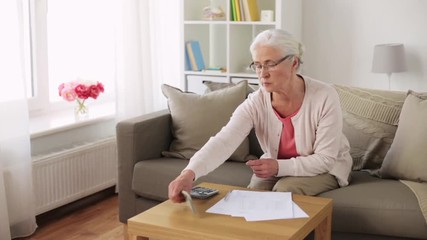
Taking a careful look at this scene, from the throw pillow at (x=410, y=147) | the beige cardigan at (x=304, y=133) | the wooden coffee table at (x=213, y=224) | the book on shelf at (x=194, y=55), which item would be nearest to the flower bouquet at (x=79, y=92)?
the book on shelf at (x=194, y=55)

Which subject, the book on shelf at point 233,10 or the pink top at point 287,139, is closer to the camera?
the pink top at point 287,139

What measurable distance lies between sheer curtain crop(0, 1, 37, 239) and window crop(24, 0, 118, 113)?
0.58m

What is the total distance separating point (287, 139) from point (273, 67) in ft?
1.08

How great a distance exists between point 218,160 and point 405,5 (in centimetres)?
262

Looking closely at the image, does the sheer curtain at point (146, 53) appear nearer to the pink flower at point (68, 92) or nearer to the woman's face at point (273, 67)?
the pink flower at point (68, 92)

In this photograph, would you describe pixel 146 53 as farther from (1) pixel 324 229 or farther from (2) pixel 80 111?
(1) pixel 324 229

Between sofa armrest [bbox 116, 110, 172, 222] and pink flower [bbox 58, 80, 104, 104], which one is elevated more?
pink flower [bbox 58, 80, 104, 104]

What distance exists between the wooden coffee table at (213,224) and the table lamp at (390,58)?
2316mm

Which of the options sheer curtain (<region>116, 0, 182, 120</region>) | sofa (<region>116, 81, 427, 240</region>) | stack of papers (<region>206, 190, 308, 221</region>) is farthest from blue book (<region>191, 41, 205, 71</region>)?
stack of papers (<region>206, 190, 308, 221</region>)

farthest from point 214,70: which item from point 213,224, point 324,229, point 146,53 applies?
point 213,224

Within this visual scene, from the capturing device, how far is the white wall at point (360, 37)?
14.8 ft

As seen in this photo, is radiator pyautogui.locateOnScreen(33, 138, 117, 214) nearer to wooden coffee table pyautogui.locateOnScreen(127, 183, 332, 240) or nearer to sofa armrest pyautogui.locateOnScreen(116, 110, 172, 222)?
sofa armrest pyautogui.locateOnScreen(116, 110, 172, 222)

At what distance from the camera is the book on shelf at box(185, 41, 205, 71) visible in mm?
4660

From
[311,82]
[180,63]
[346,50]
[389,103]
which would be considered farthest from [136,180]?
[346,50]
